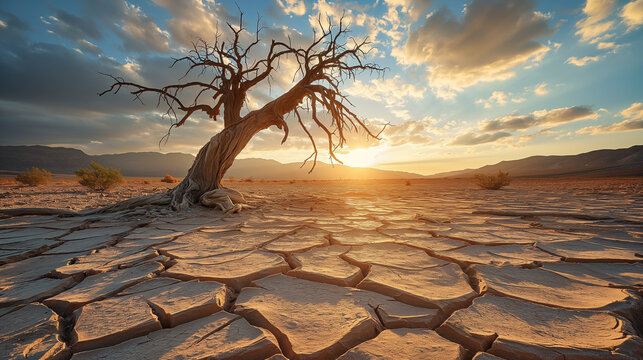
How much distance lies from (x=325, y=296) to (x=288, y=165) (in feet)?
393

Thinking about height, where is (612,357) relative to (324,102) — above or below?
below

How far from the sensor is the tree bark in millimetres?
4371

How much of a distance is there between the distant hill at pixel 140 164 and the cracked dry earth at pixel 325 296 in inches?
2239

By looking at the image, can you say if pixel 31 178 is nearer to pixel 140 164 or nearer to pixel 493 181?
pixel 493 181

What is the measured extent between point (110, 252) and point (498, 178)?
33.2ft

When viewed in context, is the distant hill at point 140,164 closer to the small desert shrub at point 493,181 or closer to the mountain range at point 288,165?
the mountain range at point 288,165

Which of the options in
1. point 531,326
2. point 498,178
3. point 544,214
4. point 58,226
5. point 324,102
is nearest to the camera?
point 531,326

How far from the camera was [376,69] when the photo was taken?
5.13 meters

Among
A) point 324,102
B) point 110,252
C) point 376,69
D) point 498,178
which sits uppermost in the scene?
point 376,69

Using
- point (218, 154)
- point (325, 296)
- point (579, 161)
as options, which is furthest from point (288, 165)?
point (325, 296)

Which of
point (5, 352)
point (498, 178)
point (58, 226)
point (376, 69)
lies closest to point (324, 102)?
point (376, 69)

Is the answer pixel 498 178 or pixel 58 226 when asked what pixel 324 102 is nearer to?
pixel 58 226

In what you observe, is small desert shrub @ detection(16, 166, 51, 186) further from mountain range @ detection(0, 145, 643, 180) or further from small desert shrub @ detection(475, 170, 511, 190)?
mountain range @ detection(0, 145, 643, 180)

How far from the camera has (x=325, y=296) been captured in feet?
3.78
